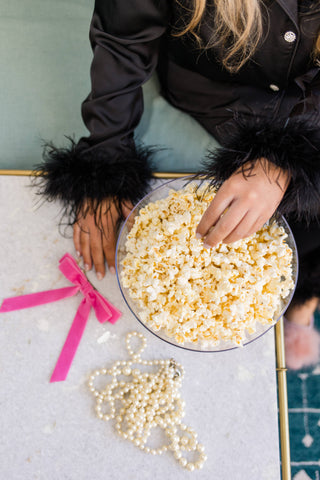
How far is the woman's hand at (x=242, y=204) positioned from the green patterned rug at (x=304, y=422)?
2.14ft

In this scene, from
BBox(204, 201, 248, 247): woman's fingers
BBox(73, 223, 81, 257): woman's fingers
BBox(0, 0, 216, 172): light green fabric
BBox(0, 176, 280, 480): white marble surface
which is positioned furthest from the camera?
BBox(0, 0, 216, 172): light green fabric

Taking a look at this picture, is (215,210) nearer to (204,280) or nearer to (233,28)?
(204,280)

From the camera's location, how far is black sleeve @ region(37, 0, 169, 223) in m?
0.73

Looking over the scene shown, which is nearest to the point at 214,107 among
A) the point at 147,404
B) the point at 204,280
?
the point at 204,280

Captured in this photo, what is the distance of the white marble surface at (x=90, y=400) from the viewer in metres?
0.72

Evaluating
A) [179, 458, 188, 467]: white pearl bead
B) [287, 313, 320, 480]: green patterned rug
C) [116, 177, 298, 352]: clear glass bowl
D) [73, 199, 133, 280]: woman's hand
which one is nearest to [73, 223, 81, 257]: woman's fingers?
[73, 199, 133, 280]: woman's hand

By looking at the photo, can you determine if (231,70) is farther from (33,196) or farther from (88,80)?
(33,196)

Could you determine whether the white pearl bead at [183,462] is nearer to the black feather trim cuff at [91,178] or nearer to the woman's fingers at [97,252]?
the woman's fingers at [97,252]

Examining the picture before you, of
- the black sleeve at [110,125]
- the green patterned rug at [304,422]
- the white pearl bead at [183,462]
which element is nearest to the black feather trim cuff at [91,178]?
the black sleeve at [110,125]

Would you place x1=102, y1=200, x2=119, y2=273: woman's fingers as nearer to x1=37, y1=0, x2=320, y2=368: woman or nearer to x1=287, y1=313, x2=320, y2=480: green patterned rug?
x1=37, y1=0, x2=320, y2=368: woman

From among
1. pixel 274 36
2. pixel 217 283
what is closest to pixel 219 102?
pixel 274 36

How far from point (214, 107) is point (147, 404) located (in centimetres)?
67

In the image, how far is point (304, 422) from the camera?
3.51 feet

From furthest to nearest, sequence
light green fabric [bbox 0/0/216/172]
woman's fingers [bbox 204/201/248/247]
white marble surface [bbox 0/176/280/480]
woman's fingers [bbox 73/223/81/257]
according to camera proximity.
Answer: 1. light green fabric [bbox 0/0/216/172]
2. woman's fingers [bbox 73/223/81/257]
3. white marble surface [bbox 0/176/280/480]
4. woman's fingers [bbox 204/201/248/247]
